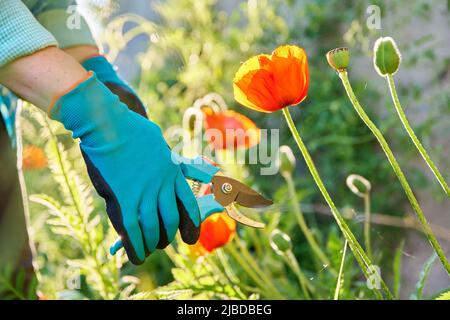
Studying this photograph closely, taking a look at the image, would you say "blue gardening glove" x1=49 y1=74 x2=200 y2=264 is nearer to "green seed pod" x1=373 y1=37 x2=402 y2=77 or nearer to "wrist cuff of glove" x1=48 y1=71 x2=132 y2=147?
"wrist cuff of glove" x1=48 y1=71 x2=132 y2=147

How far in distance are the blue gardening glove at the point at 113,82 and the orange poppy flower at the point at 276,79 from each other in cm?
28

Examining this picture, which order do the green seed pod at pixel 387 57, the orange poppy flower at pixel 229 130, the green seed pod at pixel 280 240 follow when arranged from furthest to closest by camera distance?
the orange poppy flower at pixel 229 130 < the green seed pod at pixel 280 240 < the green seed pod at pixel 387 57

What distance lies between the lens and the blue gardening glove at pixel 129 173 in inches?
29.9

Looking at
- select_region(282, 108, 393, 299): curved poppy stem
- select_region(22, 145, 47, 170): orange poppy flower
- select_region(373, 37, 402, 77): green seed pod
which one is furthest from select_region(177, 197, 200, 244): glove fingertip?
select_region(22, 145, 47, 170): orange poppy flower

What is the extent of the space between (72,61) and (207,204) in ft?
0.71

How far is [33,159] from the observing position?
4.57 feet

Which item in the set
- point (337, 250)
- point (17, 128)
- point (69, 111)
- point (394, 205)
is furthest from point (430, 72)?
point (69, 111)

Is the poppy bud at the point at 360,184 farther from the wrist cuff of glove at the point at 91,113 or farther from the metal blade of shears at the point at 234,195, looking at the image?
the wrist cuff of glove at the point at 91,113

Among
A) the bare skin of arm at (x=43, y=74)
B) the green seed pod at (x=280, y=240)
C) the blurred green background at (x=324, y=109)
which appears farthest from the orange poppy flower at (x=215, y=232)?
the blurred green background at (x=324, y=109)

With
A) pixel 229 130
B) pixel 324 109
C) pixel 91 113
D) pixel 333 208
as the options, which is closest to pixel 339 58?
pixel 333 208

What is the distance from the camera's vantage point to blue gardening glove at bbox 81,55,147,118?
994mm

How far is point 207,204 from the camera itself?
0.82 metres

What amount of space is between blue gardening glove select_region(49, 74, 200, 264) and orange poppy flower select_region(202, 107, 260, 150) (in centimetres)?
Result: 31

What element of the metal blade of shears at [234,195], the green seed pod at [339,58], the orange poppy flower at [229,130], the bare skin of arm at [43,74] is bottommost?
the orange poppy flower at [229,130]
